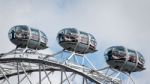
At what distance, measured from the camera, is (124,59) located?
8425 centimetres

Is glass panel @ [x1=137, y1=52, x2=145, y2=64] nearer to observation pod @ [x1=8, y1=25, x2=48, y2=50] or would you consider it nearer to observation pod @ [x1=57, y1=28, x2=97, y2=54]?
observation pod @ [x1=57, y1=28, x2=97, y2=54]

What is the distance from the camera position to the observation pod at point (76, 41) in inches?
3346

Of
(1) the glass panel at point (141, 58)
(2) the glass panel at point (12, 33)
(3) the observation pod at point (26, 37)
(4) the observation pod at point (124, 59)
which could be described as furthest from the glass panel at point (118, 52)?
(2) the glass panel at point (12, 33)

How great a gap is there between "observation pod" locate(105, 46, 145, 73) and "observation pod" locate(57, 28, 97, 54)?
2.61 m

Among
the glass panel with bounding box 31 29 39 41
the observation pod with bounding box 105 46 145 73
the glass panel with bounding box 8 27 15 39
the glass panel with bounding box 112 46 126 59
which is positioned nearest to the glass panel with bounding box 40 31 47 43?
the glass panel with bounding box 31 29 39 41

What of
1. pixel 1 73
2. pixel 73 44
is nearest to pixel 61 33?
pixel 73 44

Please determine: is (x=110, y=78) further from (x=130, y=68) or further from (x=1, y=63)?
(x=1, y=63)

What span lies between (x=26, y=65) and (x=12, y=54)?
549 centimetres

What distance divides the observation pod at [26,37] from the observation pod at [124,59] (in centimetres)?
930

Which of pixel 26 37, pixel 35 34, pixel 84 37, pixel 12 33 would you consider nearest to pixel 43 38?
pixel 35 34

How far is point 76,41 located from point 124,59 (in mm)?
6152

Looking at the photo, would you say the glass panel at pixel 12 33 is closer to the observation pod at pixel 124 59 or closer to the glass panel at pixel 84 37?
the glass panel at pixel 84 37

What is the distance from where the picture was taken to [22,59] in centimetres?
8669

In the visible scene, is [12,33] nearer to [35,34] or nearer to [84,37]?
[35,34]
